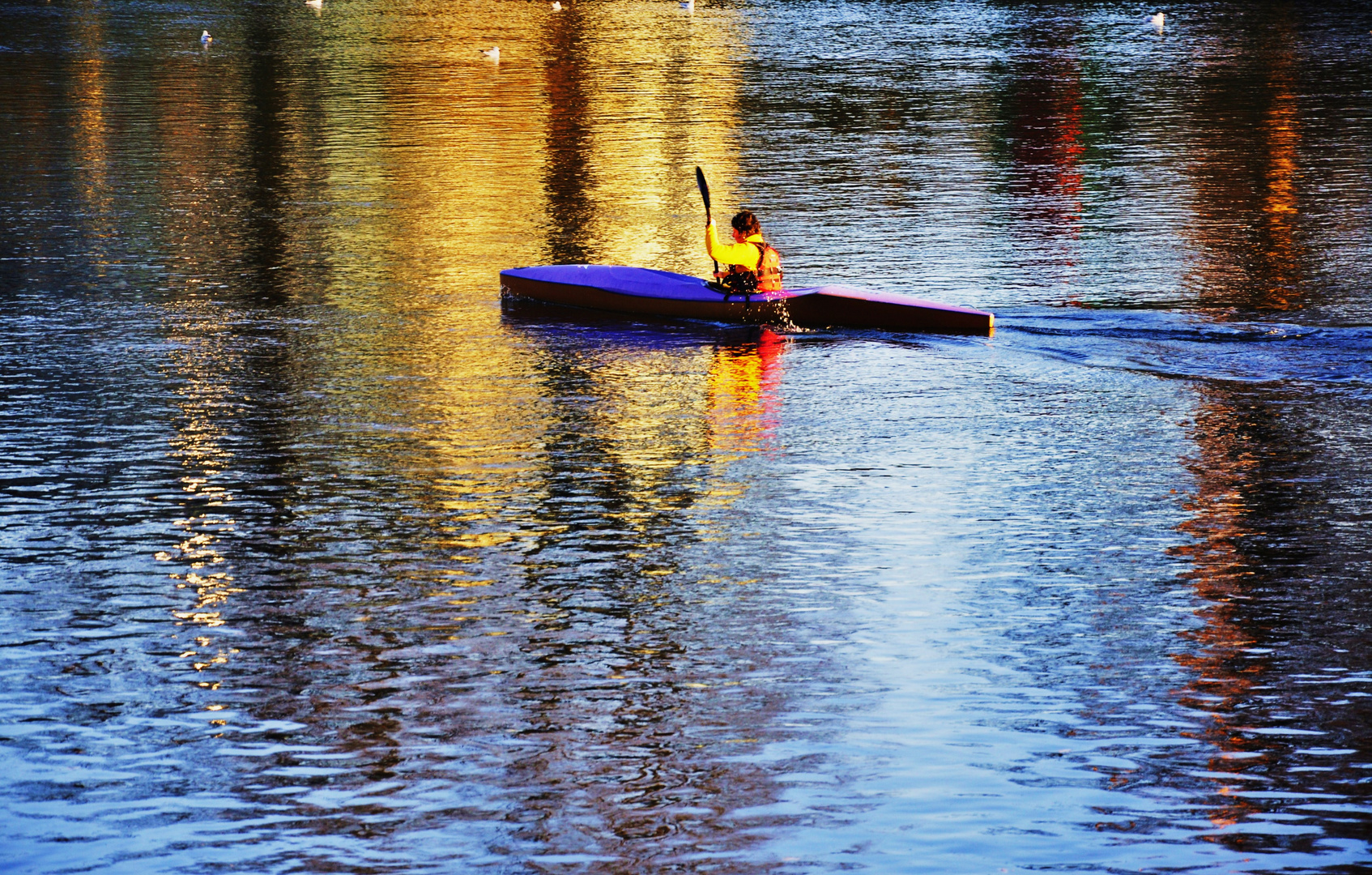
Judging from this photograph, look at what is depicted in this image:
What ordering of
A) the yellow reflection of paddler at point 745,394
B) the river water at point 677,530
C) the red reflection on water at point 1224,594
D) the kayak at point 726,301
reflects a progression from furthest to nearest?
the kayak at point 726,301 < the yellow reflection of paddler at point 745,394 < the red reflection on water at point 1224,594 < the river water at point 677,530

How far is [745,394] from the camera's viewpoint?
13.2m

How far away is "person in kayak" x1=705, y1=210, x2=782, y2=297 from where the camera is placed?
592 inches

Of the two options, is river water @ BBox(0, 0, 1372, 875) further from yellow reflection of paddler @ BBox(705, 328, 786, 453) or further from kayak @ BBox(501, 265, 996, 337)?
kayak @ BBox(501, 265, 996, 337)

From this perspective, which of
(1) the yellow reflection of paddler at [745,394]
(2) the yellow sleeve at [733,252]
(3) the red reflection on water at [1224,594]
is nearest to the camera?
(3) the red reflection on water at [1224,594]

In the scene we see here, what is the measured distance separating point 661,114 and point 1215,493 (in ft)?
68.7

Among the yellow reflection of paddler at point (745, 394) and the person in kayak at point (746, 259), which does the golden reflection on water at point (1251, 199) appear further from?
the yellow reflection of paddler at point (745, 394)

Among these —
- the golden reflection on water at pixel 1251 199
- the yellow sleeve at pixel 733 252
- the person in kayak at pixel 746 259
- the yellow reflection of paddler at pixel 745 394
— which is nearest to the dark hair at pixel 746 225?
the person in kayak at pixel 746 259

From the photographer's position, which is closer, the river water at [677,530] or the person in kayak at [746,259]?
the river water at [677,530]

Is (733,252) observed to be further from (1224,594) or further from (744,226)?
(1224,594)

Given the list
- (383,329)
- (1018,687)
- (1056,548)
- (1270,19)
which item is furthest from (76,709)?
(1270,19)

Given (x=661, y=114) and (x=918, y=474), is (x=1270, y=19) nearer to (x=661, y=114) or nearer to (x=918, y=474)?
(x=661, y=114)

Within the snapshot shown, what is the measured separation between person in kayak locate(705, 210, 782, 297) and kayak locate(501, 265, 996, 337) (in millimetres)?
111

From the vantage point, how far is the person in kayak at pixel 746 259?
15039 mm

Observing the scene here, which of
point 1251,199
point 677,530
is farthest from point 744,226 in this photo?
point 1251,199
